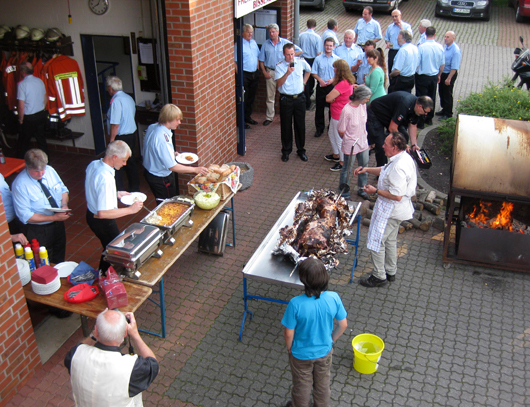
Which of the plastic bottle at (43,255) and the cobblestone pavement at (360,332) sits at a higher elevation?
the plastic bottle at (43,255)

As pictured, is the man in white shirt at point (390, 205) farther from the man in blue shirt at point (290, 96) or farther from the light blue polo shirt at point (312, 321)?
the man in blue shirt at point (290, 96)

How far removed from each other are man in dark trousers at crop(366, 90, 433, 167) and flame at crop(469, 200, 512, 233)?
143cm

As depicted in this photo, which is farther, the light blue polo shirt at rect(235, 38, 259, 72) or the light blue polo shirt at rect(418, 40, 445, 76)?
the light blue polo shirt at rect(418, 40, 445, 76)

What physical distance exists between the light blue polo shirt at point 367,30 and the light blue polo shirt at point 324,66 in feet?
11.0

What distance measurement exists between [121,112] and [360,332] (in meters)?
4.80

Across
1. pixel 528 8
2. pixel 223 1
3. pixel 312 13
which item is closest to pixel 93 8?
pixel 223 1

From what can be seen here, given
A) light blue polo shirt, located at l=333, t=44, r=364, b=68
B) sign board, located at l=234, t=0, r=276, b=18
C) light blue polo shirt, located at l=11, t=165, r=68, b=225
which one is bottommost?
light blue polo shirt, located at l=11, t=165, r=68, b=225

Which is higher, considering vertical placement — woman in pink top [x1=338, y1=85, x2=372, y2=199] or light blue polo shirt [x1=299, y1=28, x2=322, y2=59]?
light blue polo shirt [x1=299, y1=28, x2=322, y2=59]

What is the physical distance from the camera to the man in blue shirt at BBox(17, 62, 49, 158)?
27.6 ft

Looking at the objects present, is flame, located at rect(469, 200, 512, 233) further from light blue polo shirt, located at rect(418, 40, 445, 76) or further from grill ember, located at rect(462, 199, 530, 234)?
light blue polo shirt, located at rect(418, 40, 445, 76)

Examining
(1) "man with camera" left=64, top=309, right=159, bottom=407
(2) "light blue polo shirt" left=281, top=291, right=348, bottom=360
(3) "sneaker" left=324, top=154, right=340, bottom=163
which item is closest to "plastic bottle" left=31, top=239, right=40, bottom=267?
(1) "man with camera" left=64, top=309, right=159, bottom=407

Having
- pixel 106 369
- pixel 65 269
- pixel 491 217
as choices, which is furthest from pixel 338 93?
pixel 106 369

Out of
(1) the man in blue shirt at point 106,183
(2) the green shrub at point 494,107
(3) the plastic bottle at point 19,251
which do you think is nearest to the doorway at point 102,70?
(1) the man in blue shirt at point 106,183

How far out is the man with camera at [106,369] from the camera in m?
3.49
